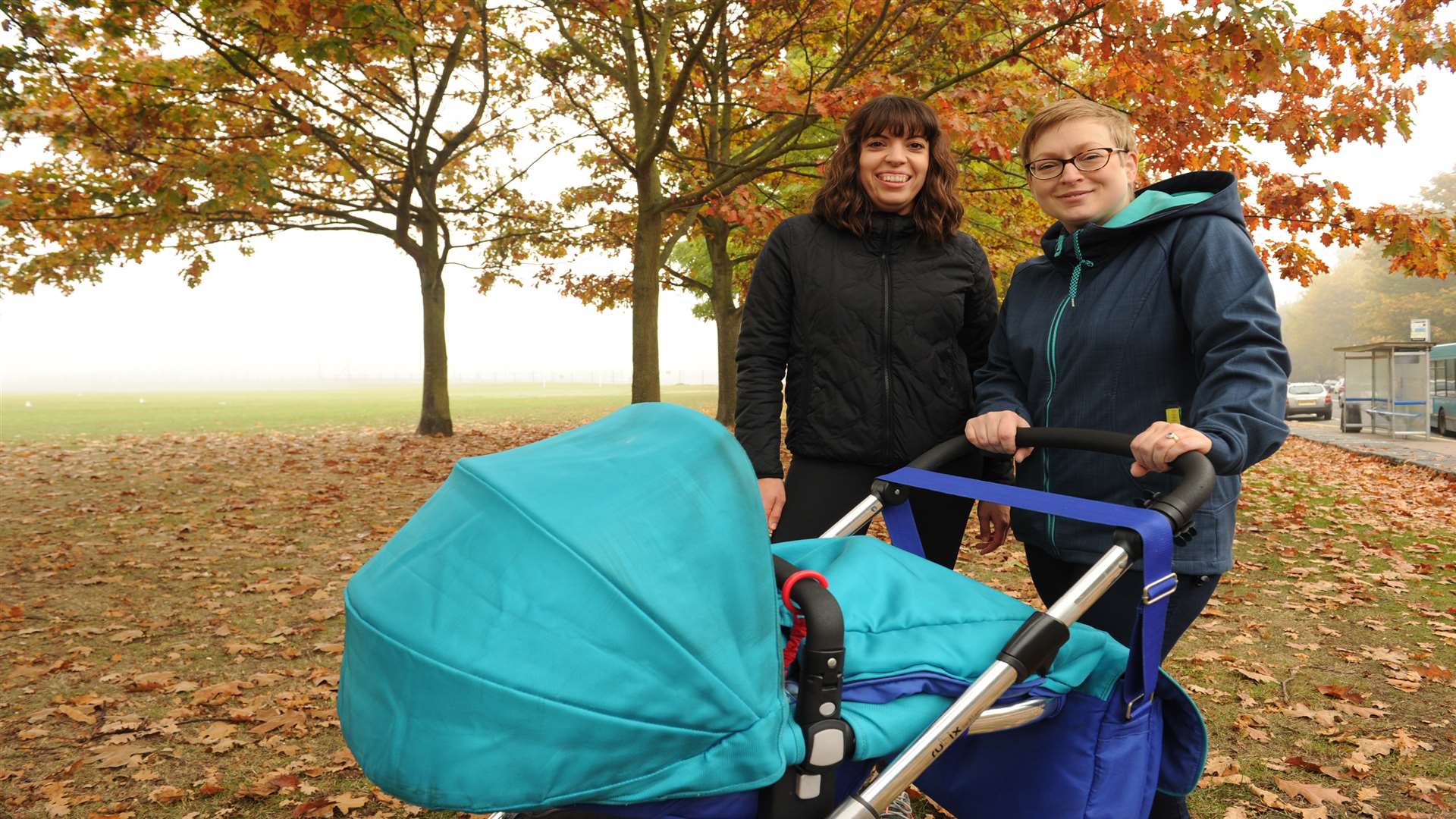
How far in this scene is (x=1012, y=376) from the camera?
7.97ft

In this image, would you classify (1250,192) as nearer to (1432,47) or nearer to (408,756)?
(1432,47)

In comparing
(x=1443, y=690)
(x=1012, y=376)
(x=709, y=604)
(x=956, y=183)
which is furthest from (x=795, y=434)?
(x=1443, y=690)

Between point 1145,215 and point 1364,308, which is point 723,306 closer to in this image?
point 1145,215

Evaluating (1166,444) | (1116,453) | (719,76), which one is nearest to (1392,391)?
(719,76)

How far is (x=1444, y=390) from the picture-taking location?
77.0 ft

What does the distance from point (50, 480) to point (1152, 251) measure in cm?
1487

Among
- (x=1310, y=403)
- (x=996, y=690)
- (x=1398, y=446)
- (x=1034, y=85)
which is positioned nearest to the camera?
(x=996, y=690)

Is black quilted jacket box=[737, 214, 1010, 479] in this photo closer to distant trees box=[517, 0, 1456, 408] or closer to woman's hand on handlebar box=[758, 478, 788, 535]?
woman's hand on handlebar box=[758, 478, 788, 535]

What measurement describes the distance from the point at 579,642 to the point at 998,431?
50.7 inches

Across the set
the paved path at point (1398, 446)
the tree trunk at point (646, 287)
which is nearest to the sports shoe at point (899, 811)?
the tree trunk at point (646, 287)

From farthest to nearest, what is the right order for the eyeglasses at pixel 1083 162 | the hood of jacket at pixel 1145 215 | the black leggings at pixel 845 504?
the black leggings at pixel 845 504 → the eyeglasses at pixel 1083 162 → the hood of jacket at pixel 1145 215

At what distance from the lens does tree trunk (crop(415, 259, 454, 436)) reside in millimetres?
17109

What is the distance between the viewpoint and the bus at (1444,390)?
22.5 meters

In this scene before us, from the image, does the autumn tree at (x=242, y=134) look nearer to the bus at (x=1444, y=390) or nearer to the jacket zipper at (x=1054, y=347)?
the jacket zipper at (x=1054, y=347)
